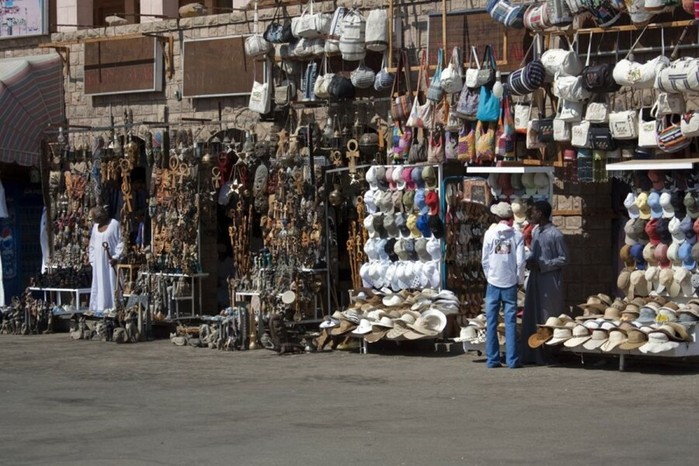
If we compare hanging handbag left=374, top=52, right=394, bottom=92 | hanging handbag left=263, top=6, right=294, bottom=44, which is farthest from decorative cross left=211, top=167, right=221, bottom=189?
hanging handbag left=374, top=52, right=394, bottom=92

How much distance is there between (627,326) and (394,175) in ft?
12.5

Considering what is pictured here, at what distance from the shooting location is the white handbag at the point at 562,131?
50.1 ft

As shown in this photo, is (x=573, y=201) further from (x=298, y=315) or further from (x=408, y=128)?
(x=298, y=315)

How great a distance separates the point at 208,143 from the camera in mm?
19516

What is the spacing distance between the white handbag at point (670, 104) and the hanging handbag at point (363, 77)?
409cm

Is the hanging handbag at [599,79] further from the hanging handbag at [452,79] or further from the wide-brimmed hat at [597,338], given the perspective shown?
the wide-brimmed hat at [597,338]

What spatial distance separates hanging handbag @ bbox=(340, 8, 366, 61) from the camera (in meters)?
→ 17.3

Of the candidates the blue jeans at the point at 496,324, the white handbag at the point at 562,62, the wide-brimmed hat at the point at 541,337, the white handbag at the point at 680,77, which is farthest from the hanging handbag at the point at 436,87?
the wide-brimmed hat at the point at 541,337

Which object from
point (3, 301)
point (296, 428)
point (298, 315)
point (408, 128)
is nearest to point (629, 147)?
point (408, 128)

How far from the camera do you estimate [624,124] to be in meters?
14.8

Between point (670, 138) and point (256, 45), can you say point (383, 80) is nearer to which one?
point (256, 45)

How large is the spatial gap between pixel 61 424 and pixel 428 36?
759cm

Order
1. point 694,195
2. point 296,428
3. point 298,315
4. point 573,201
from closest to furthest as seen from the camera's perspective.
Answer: point 296,428
point 694,195
point 573,201
point 298,315

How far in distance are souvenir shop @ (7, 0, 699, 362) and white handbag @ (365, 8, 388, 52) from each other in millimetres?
26
